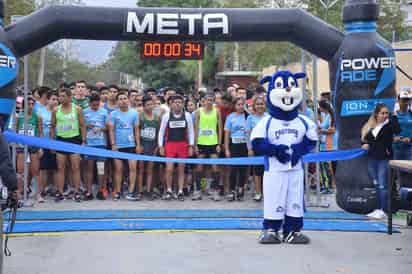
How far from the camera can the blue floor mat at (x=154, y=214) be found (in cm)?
1029

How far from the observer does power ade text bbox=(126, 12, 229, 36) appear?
10.2 metres

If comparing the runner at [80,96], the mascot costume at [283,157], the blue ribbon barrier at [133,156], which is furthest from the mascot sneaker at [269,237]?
the runner at [80,96]

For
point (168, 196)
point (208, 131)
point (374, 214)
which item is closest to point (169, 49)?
point (208, 131)

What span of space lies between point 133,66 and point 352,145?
1850 inches

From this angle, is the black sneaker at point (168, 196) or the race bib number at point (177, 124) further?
the black sneaker at point (168, 196)

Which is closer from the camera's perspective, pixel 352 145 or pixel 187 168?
pixel 352 145

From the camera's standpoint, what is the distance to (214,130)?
39.3 feet

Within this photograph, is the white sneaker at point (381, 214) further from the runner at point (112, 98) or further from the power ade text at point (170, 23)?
the runner at point (112, 98)

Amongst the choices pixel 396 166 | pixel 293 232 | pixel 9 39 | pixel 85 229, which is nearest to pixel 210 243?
pixel 293 232

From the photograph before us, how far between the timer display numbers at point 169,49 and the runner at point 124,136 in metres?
1.70

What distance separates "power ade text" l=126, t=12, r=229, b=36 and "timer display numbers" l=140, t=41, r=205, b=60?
223 millimetres

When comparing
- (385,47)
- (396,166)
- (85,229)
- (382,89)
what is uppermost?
(385,47)

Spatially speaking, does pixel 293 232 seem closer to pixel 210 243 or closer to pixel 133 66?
pixel 210 243

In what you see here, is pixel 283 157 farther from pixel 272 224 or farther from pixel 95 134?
pixel 95 134
